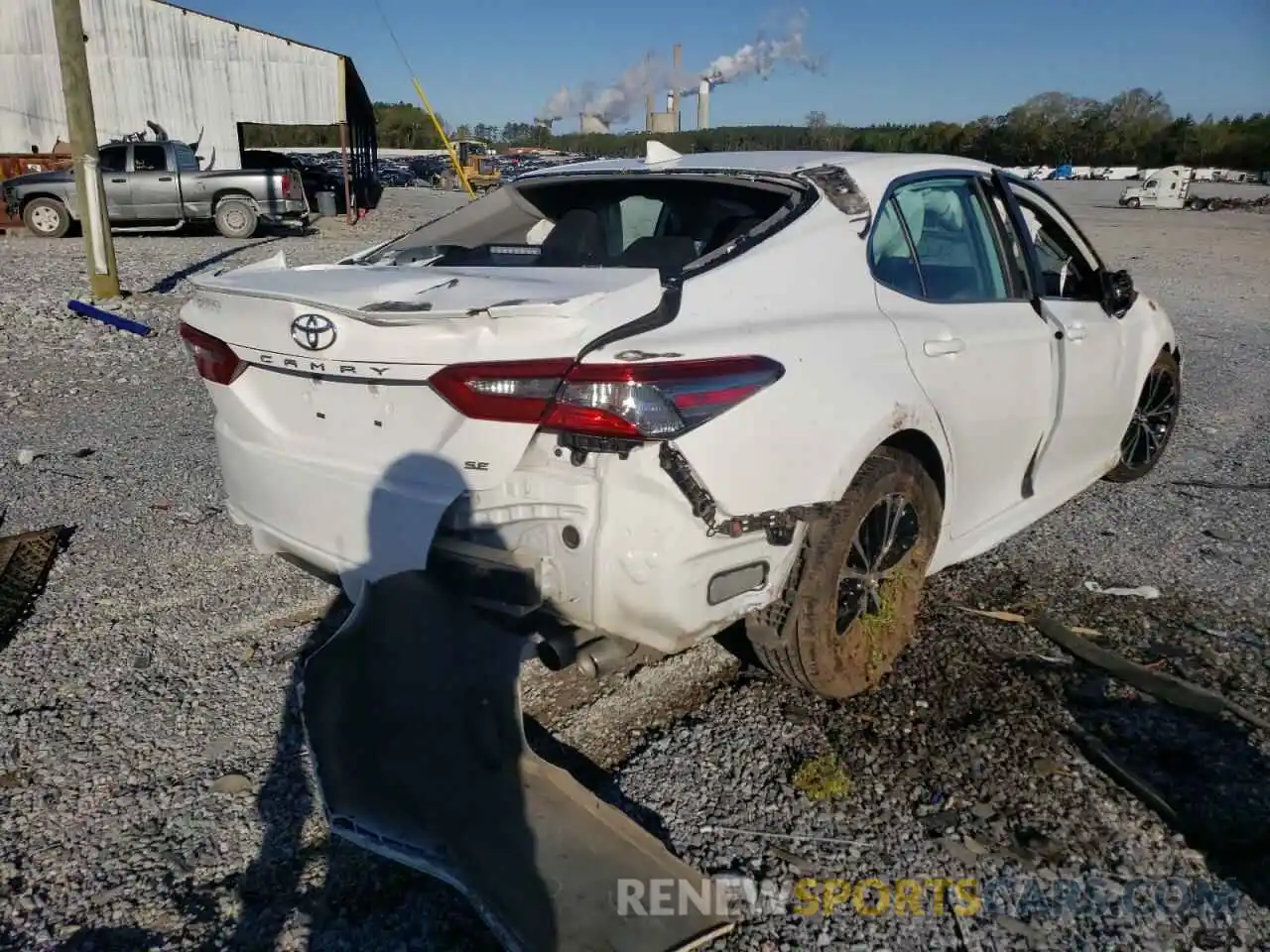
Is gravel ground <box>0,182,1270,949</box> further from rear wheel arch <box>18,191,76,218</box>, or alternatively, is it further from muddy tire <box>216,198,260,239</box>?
rear wheel arch <box>18,191,76,218</box>

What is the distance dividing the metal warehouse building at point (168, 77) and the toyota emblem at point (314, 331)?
24.2 meters

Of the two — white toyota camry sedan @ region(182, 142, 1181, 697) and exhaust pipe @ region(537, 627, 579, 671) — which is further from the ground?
white toyota camry sedan @ region(182, 142, 1181, 697)

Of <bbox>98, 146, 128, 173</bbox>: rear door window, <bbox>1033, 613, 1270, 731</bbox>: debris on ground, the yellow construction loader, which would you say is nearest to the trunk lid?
<bbox>1033, 613, 1270, 731</bbox>: debris on ground

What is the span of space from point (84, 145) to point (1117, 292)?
9.76 m

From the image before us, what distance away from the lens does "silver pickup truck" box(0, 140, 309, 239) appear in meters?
17.2

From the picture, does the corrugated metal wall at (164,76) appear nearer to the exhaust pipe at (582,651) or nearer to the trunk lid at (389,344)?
the trunk lid at (389,344)

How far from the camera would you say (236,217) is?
17.7 metres

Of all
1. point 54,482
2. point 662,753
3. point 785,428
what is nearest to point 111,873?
point 662,753

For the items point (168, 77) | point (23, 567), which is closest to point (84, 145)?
point (23, 567)

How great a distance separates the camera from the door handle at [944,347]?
2.98 meters

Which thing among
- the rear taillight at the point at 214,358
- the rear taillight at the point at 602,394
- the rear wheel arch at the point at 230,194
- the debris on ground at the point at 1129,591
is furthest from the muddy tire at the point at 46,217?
the debris on ground at the point at 1129,591

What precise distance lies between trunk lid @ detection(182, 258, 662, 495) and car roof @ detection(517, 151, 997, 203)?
823 millimetres

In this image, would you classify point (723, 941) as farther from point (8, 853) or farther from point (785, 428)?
point (8, 853)

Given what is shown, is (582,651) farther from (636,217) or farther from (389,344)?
(636,217)
